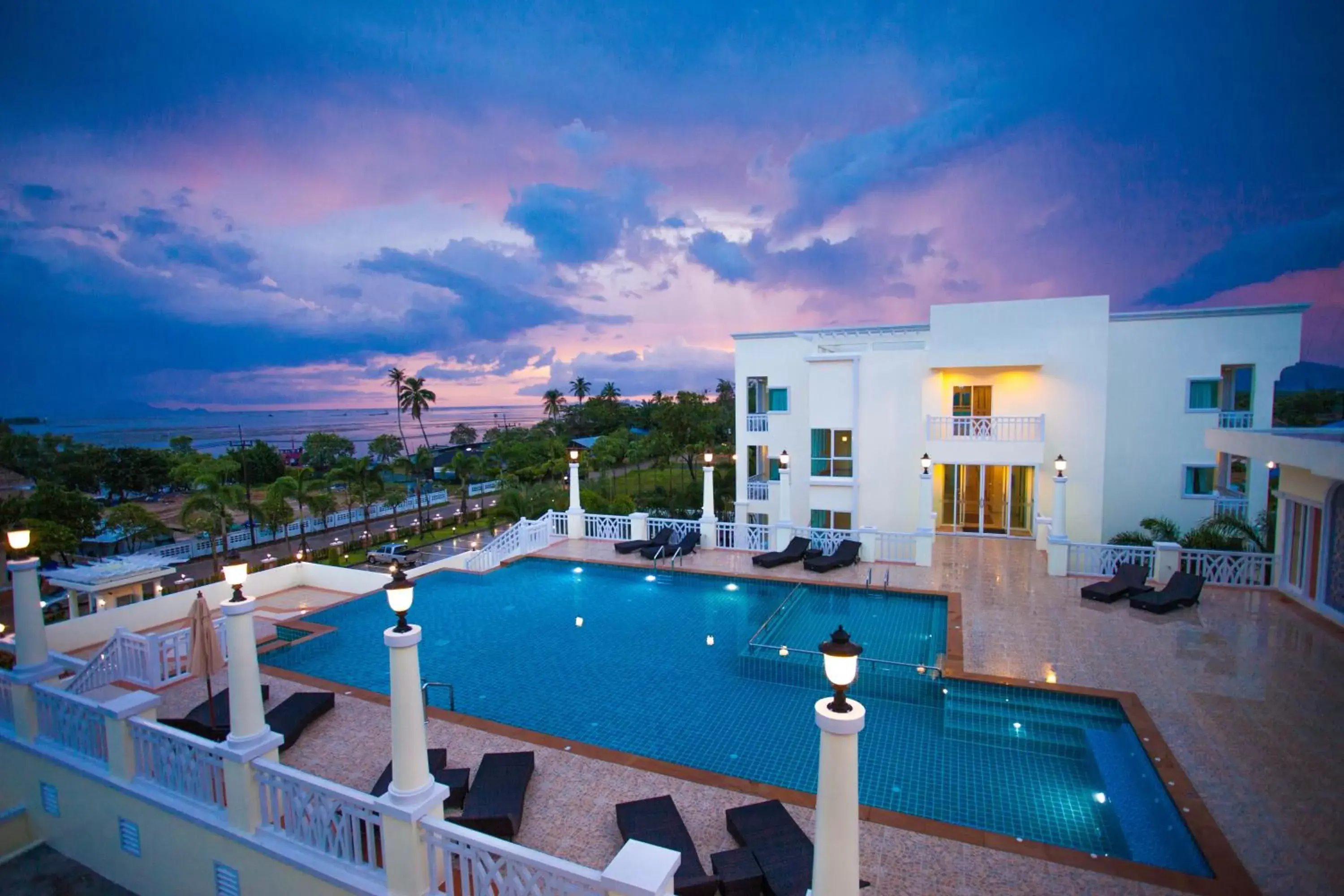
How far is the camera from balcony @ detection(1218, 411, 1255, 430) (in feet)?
54.0

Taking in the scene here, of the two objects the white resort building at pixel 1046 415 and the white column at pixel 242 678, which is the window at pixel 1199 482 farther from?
the white column at pixel 242 678

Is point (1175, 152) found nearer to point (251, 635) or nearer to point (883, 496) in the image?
point (883, 496)

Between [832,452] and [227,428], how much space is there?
7064 inches

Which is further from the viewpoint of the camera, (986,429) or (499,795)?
(986,429)

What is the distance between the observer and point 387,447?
5394 cm

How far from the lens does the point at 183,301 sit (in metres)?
51.0

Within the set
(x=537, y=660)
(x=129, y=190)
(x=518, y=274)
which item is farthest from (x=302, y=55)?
(x=537, y=660)

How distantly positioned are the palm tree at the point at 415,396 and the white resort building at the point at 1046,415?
142ft

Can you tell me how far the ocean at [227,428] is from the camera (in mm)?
96000

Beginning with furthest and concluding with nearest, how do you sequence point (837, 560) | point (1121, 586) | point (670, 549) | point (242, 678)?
point (670, 549) < point (837, 560) < point (1121, 586) < point (242, 678)

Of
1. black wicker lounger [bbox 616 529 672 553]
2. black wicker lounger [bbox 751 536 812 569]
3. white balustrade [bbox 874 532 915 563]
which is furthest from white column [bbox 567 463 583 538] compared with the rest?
white balustrade [bbox 874 532 915 563]

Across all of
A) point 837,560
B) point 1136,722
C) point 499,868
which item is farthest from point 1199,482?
point 499,868

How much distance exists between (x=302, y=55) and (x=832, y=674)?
33.6 m

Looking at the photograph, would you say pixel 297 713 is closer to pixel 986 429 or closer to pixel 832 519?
pixel 832 519
